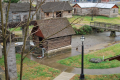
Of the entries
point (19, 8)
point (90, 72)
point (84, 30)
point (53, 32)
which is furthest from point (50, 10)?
point (90, 72)

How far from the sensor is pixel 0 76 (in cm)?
839

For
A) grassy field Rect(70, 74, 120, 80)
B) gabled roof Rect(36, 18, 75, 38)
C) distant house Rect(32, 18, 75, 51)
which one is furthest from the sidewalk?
gabled roof Rect(36, 18, 75, 38)

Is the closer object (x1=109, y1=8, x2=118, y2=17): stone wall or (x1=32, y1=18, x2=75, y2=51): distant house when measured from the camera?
(x1=32, y1=18, x2=75, y2=51): distant house

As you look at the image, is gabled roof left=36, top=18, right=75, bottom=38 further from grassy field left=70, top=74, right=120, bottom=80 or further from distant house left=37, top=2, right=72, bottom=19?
distant house left=37, top=2, right=72, bottom=19

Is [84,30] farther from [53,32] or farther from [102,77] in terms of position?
[102,77]

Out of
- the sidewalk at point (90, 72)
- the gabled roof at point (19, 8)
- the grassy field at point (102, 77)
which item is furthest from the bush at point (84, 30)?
the grassy field at point (102, 77)

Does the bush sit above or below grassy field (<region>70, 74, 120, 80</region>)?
above

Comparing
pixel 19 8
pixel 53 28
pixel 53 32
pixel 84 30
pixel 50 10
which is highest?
pixel 50 10

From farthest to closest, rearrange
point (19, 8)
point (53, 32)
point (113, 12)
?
point (113, 12) < point (19, 8) < point (53, 32)

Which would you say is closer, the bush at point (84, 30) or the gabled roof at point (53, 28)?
the gabled roof at point (53, 28)

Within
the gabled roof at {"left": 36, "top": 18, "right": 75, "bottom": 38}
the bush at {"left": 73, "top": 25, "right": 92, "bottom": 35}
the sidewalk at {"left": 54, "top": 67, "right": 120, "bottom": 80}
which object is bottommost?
the sidewalk at {"left": 54, "top": 67, "right": 120, "bottom": 80}

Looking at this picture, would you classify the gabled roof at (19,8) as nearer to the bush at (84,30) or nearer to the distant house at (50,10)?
the distant house at (50,10)

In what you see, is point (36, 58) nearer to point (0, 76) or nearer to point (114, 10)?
point (0, 76)

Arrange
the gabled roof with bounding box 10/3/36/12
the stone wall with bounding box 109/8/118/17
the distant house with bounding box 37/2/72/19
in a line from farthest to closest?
the stone wall with bounding box 109/8/118/17 < the distant house with bounding box 37/2/72/19 < the gabled roof with bounding box 10/3/36/12
